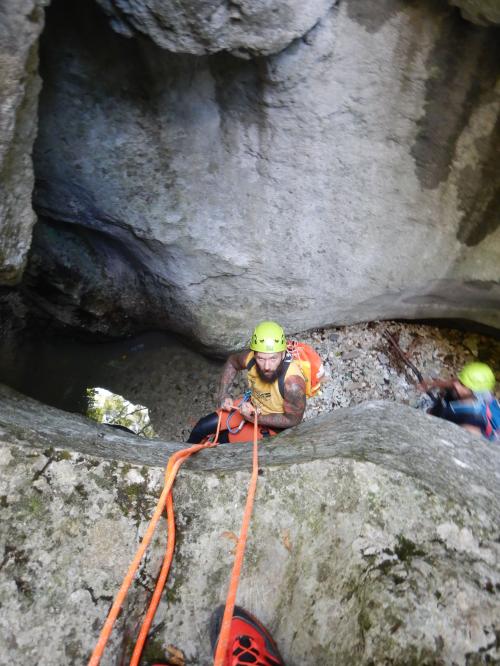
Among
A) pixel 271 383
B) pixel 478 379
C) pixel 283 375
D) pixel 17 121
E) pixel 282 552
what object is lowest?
pixel 271 383

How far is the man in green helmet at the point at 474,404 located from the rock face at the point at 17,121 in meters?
3.31

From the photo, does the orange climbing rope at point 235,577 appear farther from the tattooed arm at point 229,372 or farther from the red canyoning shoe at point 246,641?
the tattooed arm at point 229,372

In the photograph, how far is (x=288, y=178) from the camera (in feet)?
12.6

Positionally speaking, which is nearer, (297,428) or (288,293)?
(297,428)

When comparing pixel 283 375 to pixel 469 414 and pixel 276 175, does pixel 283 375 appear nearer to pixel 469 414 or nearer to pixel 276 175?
pixel 469 414

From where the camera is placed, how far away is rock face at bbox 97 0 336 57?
247 centimetres

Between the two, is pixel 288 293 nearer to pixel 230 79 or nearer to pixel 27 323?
pixel 230 79

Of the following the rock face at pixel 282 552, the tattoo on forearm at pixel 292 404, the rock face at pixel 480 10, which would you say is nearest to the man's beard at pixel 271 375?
the tattoo on forearm at pixel 292 404

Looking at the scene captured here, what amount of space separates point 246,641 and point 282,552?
1.12 feet

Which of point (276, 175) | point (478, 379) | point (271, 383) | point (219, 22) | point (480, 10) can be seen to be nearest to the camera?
point (219, 22)

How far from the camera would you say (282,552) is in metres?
1.90

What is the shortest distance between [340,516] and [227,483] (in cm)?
50

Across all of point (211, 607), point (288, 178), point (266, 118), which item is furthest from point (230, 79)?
point (211, 607)

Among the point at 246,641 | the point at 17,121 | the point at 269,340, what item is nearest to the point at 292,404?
the point at 269,340
